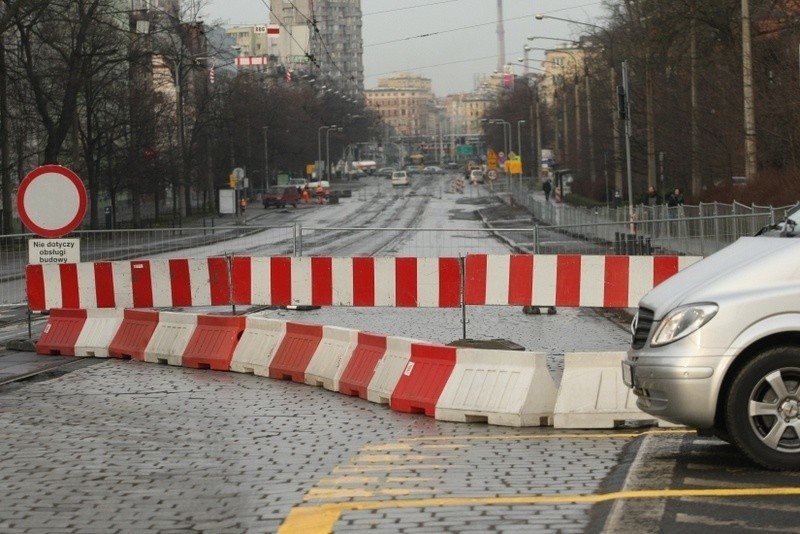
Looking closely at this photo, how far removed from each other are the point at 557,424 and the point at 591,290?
6830mm

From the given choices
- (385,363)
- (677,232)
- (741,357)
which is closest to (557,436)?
(741,357)

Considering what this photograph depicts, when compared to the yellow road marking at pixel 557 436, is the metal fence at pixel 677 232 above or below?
above

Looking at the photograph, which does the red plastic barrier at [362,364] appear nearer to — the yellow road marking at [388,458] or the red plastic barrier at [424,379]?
the red plastic barrier at [424,379]

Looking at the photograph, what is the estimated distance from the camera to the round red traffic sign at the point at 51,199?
58.8ft

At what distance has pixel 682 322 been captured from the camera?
29.0ft

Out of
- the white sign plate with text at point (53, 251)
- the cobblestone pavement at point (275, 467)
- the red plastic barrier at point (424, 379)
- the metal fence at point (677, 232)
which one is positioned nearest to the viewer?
the cobblestone pavement at point (275, 467)

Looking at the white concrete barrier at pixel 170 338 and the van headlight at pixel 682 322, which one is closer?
the van headlight at pixel 682 322

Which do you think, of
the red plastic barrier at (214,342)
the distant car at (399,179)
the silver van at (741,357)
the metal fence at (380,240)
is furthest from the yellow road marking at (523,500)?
the distant car at (399,179)

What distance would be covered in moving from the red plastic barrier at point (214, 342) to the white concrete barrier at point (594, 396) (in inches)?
215

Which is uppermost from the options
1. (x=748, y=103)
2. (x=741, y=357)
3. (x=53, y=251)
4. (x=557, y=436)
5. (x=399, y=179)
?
(x=748, y=103)

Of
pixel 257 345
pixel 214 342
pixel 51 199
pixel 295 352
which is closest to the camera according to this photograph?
pixel 295 352

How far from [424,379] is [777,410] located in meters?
4.01

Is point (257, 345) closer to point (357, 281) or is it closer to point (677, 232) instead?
point (357, 281)

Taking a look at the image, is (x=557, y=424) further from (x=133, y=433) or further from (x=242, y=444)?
(x=133, y=433)
